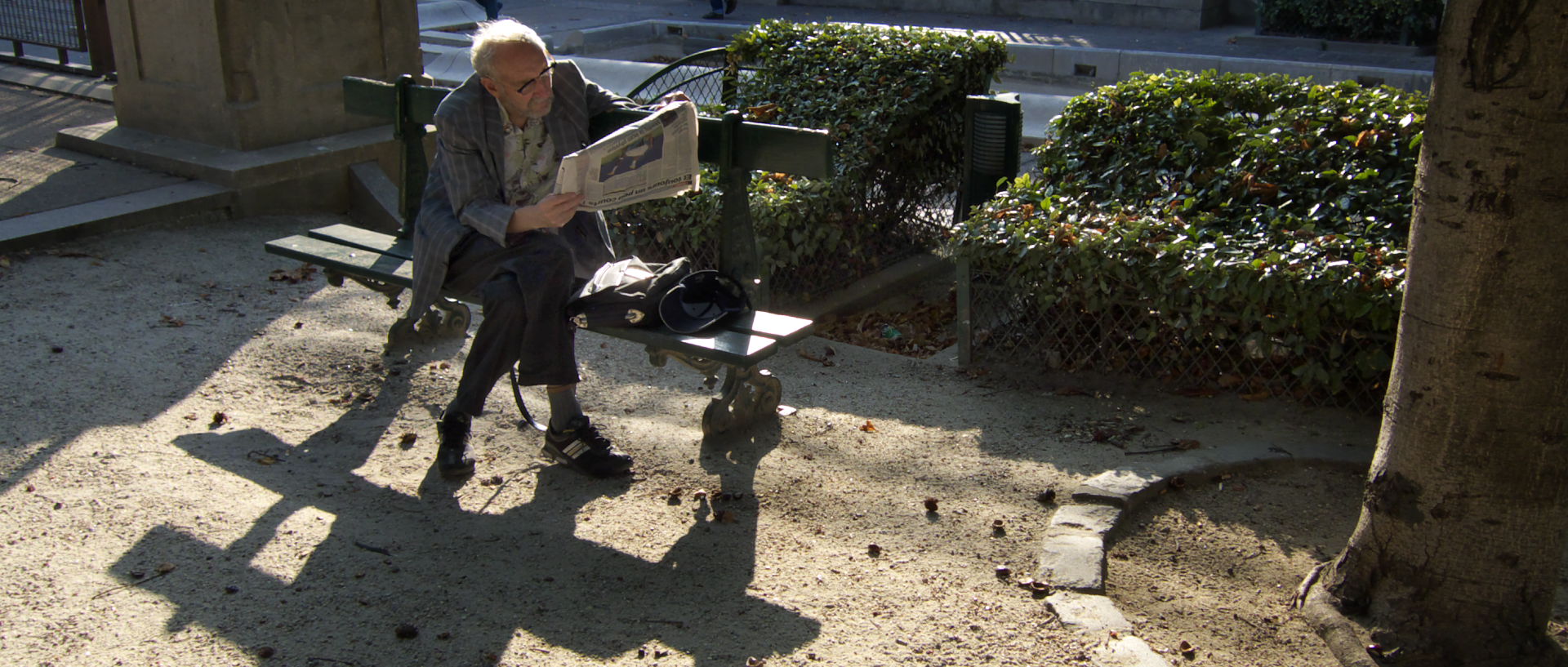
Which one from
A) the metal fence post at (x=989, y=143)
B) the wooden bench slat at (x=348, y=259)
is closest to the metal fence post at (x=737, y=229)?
the wooden bench slat at (x=348, y=259)

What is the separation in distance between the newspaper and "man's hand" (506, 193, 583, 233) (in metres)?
0.03

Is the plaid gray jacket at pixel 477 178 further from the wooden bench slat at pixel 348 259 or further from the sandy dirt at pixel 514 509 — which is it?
the sandy dirt at pixel 514 509

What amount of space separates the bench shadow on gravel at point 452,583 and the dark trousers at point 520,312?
367 mm

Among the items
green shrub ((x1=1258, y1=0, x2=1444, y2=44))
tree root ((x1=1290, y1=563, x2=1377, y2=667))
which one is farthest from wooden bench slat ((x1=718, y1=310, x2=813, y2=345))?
green shrub ((x1=1258, y1=0, x2=1444, y2=44))

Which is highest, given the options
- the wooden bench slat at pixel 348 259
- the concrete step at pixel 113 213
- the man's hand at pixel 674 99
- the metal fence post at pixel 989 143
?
the man's hand at pixel 674 99

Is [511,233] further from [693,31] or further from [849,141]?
[693,31]

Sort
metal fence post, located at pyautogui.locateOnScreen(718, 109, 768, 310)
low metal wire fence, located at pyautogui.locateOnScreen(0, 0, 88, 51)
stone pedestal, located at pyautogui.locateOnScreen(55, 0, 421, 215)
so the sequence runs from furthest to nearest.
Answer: low metal wire fence, located at pyautogui.locateOnScreen(0, 0, 88, 51) → stone pedestal, located at pyautogui.locateOnScreen(55, 0, 421, 215) → metal fence post, located at pyautogui.locateOnScreen(718, 109, 768, 310)

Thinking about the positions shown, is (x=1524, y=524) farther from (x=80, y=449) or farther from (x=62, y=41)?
(x=62, y=41)

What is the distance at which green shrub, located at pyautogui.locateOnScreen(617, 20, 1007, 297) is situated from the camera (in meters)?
5.80

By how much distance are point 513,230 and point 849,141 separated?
276 cm

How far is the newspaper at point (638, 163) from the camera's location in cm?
351

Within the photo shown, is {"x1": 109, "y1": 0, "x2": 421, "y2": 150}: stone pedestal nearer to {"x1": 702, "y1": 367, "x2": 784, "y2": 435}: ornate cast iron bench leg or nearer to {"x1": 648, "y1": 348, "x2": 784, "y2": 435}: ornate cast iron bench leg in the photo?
{"x1": 648, "y1": 348, "x2": 784, "y2": 435}: ornate cast iron bench leg

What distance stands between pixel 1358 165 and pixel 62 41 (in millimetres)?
9842

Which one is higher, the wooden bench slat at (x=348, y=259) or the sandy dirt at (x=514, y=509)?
the wooden bench slat at (x=348, y=259)
